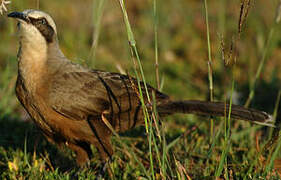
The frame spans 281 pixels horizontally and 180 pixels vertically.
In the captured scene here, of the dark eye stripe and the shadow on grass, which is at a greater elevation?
the dark eye stripe

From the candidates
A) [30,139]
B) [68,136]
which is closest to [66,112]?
[68,136]

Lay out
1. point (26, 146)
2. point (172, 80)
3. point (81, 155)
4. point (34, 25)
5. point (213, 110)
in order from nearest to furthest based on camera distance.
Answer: point (213, 110) → point (34, 25) → point (81, 155) → point (26, 146) → point (172, 80)

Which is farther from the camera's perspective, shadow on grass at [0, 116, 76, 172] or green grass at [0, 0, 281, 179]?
shadow on grass at [0, 116, 76, 172]

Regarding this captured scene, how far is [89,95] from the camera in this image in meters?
3.70

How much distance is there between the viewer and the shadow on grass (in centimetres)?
393

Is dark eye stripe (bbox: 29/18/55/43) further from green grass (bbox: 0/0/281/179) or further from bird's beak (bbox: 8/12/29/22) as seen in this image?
green grass (bbox: 0/0/281/179)

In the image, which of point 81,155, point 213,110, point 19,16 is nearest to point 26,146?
point 81,155

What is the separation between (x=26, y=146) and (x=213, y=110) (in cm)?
192

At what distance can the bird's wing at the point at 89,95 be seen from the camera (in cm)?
360

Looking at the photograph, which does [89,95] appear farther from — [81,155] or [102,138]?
[81,155]

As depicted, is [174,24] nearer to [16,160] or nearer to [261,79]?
[261,79]

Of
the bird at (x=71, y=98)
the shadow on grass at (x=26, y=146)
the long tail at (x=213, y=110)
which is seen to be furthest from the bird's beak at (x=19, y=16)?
the long tail at (x=213, y=110)

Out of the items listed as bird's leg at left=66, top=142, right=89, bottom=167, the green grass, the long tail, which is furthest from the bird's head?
the long tail

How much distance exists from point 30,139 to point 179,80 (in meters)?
2.85
